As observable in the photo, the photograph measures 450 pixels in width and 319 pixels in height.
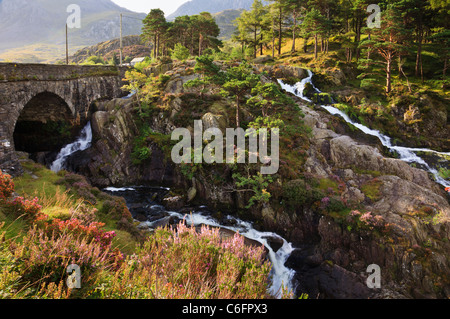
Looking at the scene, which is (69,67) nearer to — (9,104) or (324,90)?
(9,104)

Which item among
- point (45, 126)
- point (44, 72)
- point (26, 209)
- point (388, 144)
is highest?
point (44, 72)

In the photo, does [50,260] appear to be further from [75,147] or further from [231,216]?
[75,147]

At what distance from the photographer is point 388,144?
22.9 metres

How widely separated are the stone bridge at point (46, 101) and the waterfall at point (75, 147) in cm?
76

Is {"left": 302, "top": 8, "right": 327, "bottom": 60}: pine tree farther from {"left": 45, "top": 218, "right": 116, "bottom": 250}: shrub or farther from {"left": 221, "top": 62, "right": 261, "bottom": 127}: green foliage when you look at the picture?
{"left": 45, "top": 218, "right": 116, "bottom": 250}: shrub

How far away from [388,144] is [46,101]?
35682 mm

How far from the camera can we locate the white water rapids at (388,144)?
746 inches

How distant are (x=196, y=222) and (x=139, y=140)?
37.3 ft

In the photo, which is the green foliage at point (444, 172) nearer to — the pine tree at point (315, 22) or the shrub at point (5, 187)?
the pine tree at point (315, 22)

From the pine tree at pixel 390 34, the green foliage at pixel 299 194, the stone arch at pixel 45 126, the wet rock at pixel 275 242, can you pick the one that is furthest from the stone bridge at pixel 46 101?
the pine tree at pixel 390 34

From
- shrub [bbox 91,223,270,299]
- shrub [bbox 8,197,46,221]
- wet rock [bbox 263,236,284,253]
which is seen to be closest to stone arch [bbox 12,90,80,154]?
shrub [bbox 8,197,46,221]

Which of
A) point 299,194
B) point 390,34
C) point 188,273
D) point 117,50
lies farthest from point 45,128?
point 117,50

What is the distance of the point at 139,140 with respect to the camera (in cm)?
2209

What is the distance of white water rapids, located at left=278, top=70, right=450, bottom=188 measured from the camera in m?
18.9
